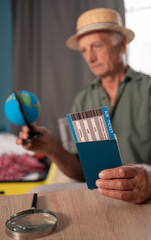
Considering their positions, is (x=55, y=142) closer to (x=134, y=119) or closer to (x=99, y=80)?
(x=134, y=119)

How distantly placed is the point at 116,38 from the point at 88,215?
139cm

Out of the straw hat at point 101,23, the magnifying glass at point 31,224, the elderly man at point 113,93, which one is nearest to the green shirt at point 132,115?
the elderly man at point 113,93

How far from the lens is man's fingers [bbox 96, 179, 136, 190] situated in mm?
756

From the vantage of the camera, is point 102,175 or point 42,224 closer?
point 42,224

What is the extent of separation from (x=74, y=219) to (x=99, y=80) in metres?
1.37

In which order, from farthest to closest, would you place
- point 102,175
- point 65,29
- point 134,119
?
point 65,29 < point 134,119 < point 102,175

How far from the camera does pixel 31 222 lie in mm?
651

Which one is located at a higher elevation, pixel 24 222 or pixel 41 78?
pixel 41 78

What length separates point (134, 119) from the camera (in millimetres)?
1646

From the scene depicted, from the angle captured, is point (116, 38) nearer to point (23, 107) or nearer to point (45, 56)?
point (23, 107)

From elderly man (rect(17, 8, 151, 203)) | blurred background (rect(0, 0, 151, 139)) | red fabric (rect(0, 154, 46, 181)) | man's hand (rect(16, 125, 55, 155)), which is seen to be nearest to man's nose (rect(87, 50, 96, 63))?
elderly man (rect(17, 8, 151, 203))

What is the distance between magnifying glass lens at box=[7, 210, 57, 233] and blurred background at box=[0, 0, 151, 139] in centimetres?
269

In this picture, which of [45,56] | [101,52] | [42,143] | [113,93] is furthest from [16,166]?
[45,56]

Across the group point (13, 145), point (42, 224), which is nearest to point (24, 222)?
point (42, 224)
